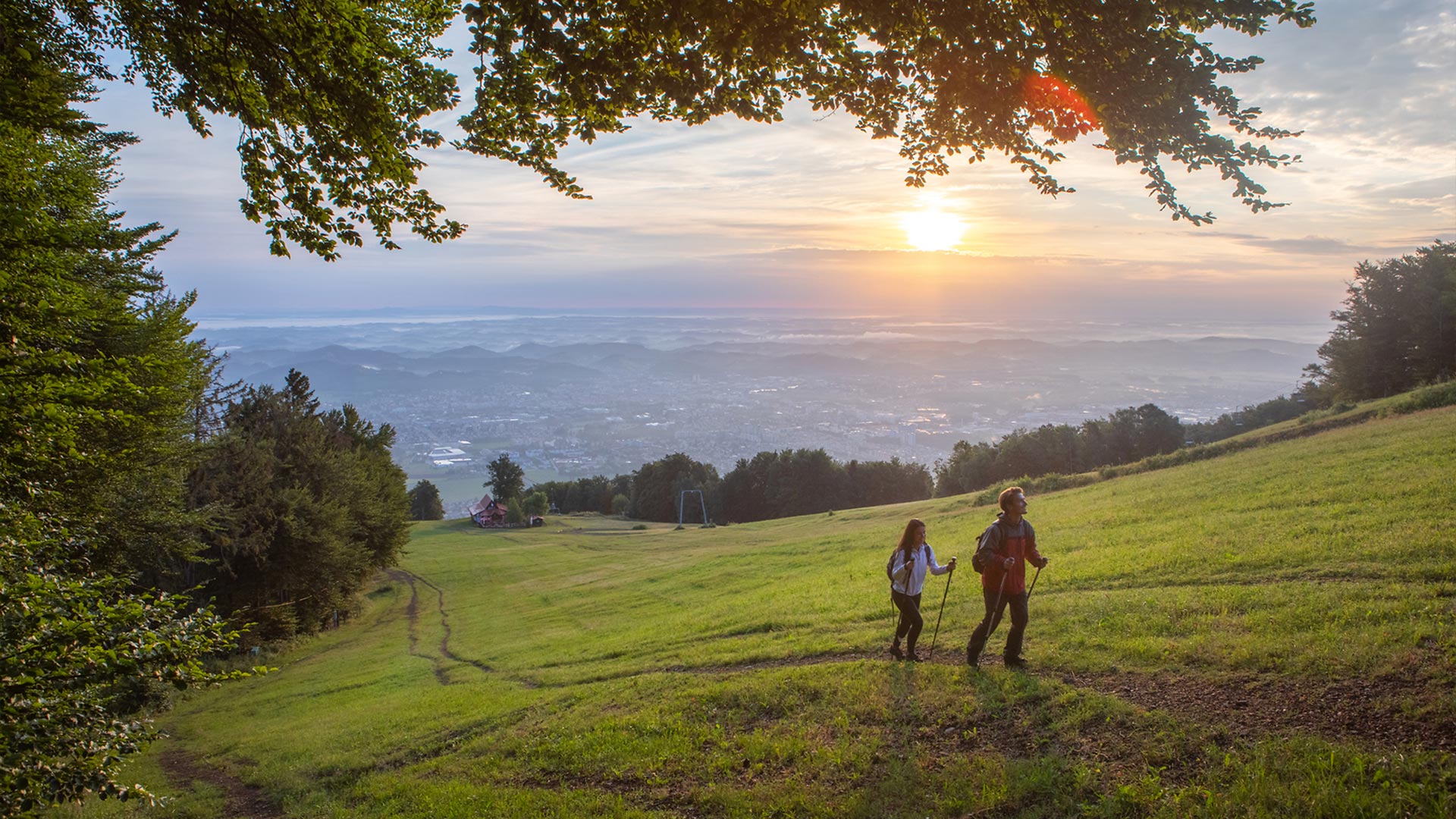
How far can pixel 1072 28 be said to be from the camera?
6.12 metres

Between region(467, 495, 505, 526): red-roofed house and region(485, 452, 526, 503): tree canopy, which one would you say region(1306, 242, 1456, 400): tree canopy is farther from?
region(485, 452, 526, 503): tree canopy

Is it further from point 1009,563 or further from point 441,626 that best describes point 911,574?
point 441,626

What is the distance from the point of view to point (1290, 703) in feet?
26.4

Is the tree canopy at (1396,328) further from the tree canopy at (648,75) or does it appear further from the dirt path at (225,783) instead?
the dirt path at (225,783)

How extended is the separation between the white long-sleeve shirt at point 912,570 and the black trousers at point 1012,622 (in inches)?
43.4

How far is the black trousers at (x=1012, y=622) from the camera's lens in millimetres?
10852

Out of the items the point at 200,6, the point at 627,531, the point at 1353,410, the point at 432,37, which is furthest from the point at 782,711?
the point at 627,531

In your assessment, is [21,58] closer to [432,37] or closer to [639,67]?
[432,37]

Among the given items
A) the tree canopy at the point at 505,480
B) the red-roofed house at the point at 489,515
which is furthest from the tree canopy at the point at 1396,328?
the tree canopy at the point at 505,480

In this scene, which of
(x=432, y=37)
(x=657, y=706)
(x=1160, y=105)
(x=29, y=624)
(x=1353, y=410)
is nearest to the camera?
(x=1160, y=105)

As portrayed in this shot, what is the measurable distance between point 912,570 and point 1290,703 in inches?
202

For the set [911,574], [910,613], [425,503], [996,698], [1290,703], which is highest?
[911,574]

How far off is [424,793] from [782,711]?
5.27 metres

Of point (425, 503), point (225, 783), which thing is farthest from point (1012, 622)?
point (425, 503)
